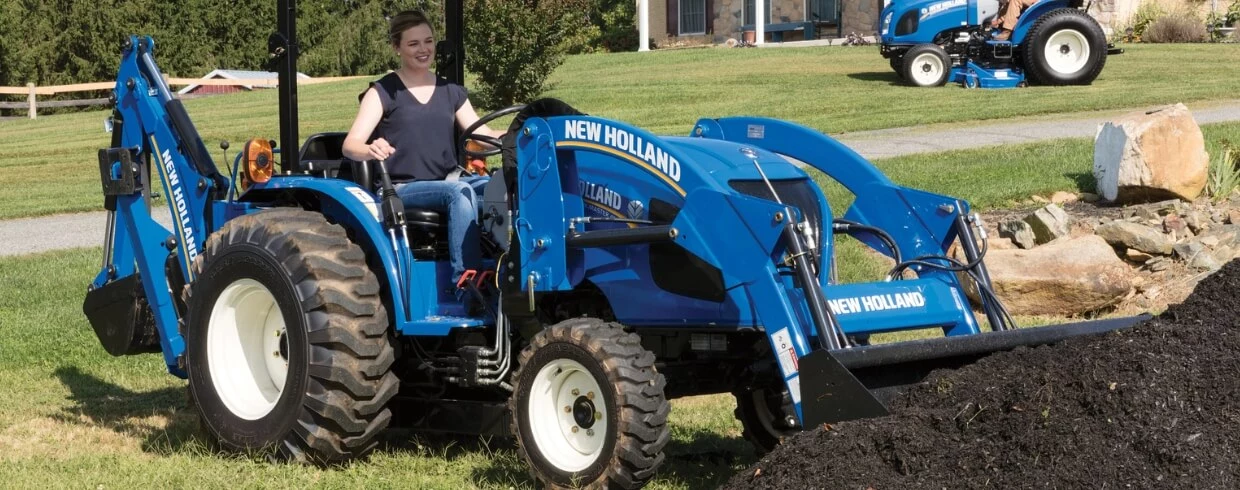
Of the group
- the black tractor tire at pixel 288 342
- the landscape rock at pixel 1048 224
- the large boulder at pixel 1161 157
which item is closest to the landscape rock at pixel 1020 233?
the landscape rock at pixel 1048 224

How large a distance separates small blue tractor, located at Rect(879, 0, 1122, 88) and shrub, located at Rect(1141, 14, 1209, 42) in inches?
399

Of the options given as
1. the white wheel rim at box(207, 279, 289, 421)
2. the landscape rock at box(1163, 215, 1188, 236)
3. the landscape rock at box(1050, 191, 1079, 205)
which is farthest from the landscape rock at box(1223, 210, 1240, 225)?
the white wheel rim at box(207, 279, 289, 421)

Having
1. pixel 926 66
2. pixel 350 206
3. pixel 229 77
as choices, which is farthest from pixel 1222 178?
pixel 229 77

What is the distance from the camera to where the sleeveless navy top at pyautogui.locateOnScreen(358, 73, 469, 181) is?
6.37m

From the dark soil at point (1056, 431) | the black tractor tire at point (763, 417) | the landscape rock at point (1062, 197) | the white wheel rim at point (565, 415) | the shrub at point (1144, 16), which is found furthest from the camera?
the shrub at point (1144, 16)

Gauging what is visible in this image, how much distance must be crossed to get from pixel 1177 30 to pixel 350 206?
30.1 m

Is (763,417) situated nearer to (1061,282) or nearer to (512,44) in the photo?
(1061,282)

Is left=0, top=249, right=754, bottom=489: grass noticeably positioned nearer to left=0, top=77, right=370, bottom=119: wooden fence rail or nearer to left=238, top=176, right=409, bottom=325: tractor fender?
left=238, top=176, right=409, bottom=325: tractor fender

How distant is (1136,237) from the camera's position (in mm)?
10391

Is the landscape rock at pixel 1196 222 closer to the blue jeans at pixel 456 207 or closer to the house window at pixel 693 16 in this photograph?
the blue jeans at pixel 456 207

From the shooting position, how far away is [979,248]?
564 cm

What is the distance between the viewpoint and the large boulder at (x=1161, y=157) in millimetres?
11414

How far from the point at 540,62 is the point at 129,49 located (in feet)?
57.9

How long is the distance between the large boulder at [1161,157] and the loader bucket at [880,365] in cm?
683
